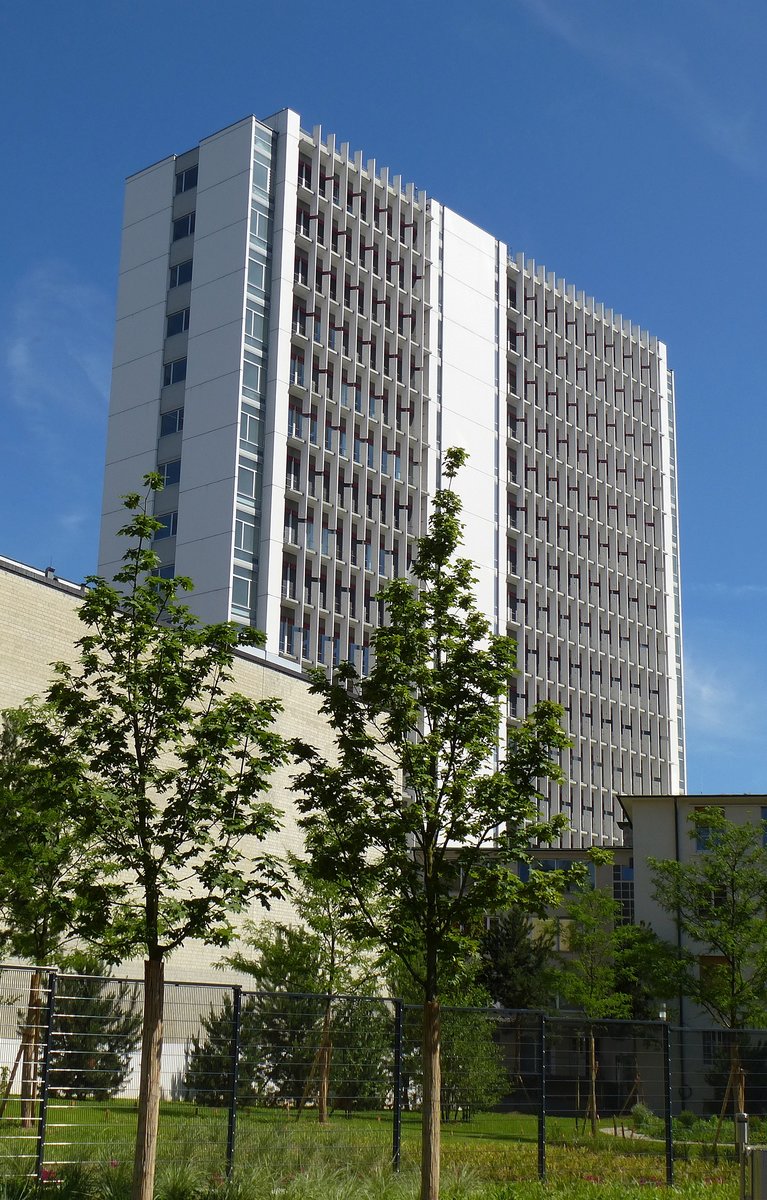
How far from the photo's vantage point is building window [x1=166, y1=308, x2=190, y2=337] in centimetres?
8044

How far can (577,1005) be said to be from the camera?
48.0m

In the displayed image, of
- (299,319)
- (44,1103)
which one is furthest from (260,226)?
(44,1103)

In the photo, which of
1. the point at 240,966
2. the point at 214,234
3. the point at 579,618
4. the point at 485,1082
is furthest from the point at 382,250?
the point at 485,1082

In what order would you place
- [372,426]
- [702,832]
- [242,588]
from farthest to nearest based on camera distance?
[372,426]
[242,588]
[702,832]

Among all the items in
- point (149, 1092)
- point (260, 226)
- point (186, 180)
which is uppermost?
point (186, 180)

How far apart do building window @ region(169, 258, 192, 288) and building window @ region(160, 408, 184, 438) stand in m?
8.69

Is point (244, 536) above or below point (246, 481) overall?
below

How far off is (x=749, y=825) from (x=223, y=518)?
39896mm

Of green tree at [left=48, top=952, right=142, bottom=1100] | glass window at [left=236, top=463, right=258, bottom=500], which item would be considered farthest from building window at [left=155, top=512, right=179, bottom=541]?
green tree at [left=48, top=952, right=142, bottom=1100]

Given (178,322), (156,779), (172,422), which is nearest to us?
(156,779)

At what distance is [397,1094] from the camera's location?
65.8 feet

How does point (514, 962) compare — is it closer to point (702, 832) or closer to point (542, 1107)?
point (702, 832)

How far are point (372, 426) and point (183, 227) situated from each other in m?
17.0

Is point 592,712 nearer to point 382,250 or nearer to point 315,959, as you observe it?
point 382,250
